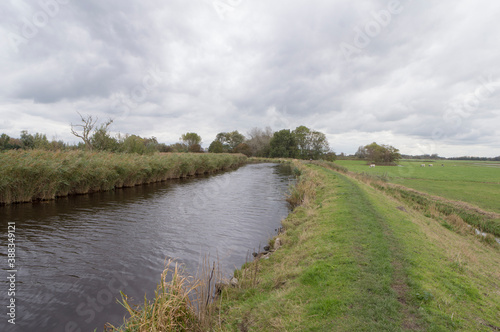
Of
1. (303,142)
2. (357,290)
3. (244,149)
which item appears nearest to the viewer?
(357,290)

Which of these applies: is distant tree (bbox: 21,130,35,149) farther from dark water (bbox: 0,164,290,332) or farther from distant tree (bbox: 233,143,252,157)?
distant tree (bbox: 233,143,252,157)

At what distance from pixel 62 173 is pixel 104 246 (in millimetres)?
9570

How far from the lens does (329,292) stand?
4.67m

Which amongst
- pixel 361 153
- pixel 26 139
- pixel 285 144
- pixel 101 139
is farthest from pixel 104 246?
pixel 361 153

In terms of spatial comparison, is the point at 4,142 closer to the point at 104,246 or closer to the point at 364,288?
the point at 104,246

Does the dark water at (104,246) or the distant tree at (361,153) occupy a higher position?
the distant tree at (361,153)

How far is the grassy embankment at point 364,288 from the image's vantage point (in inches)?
152

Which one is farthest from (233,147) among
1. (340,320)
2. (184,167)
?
(340,320)

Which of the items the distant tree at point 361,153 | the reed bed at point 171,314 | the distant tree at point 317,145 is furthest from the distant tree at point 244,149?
the reed bed at point 171,314

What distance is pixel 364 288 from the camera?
4660mm

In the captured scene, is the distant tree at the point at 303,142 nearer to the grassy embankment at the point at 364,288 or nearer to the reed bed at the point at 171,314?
the grassy embankment at the point at 364,288

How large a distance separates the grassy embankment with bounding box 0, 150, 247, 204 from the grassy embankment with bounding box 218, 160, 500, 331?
1455cm

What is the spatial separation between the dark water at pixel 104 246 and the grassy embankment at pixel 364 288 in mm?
2247

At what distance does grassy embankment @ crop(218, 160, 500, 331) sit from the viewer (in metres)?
3.87
